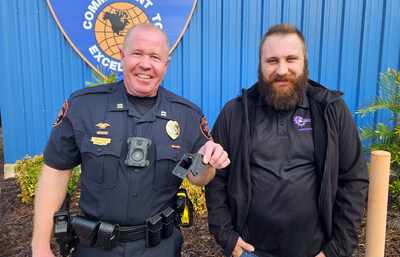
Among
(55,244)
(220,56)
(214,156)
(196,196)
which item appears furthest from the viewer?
(220,56)

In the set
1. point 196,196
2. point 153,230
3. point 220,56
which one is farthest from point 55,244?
point 220,56

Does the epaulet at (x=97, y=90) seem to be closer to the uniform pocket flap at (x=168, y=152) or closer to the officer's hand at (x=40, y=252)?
the uniform pocket flap at (x=168, y=152)

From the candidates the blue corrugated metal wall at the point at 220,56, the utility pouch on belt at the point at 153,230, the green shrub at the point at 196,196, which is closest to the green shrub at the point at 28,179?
the blue corrugated metal wall at the point at 220,56

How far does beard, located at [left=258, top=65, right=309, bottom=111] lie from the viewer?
1688mm

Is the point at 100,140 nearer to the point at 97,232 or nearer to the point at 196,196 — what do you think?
the point at 97,232

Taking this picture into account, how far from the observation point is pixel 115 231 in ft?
4.87

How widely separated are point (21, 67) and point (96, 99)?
374 cm

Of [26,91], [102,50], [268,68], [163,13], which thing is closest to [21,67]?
[26,91]

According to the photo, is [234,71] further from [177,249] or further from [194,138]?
[177,249]

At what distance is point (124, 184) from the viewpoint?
1535mm

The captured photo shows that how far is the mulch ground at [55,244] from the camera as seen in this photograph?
287 centimetres

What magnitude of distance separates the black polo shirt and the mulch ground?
1401 millimetres

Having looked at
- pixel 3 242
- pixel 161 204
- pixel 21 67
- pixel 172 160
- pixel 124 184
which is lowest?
pixel 3 242

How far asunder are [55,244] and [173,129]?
2388 millimetres
